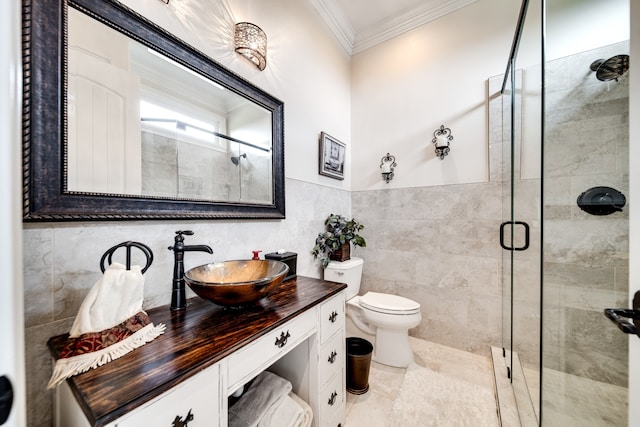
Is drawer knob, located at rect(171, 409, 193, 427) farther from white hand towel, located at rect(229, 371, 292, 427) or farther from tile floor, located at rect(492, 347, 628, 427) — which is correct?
tile floor, located at rect(492, 347, 628, 427)

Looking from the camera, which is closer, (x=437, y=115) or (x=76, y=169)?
(x=76, y=169)

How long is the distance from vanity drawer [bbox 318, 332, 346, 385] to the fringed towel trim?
0.74 m

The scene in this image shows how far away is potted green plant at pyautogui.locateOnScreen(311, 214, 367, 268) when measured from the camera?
2.01m

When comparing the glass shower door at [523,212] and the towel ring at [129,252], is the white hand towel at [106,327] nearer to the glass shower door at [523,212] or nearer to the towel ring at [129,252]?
the towel ring at [129,252]

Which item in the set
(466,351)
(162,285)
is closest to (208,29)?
(162,285)

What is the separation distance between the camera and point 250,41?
1349 millimetres

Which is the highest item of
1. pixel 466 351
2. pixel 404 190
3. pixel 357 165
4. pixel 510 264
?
pixel 357 165

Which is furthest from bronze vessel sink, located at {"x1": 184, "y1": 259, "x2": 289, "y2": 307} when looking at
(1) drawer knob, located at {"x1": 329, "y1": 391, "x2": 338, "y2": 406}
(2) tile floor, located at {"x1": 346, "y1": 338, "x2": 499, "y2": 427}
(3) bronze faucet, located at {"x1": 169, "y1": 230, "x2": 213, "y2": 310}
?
(2) tile floor, located at {"x1": 346, "y1": 338, "x2": 499, "y2": 427}

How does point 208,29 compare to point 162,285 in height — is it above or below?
above

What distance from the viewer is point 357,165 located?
8.21 ft

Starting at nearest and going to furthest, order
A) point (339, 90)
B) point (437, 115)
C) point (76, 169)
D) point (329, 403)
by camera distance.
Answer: point (76, 169) < point (329, 403) < point (437, 115) < point (339, 90)

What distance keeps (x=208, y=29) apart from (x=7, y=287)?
1420 mm

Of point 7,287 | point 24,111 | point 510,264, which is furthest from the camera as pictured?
point 510,264

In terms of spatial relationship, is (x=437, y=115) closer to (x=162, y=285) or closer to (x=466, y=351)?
(x=466, y=351)
